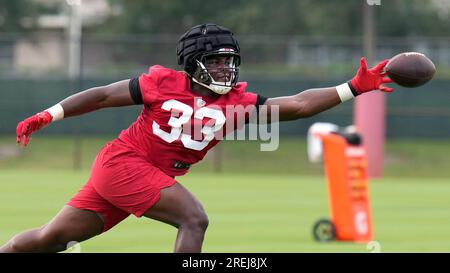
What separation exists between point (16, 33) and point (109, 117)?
10524 mm

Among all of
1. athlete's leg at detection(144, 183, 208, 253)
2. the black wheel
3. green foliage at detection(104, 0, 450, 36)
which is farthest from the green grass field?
green foliage at detection(104, 0, 450, 36)

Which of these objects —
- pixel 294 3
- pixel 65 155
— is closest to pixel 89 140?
pixel 65 155

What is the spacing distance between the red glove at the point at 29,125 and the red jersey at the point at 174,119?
0.59 meters

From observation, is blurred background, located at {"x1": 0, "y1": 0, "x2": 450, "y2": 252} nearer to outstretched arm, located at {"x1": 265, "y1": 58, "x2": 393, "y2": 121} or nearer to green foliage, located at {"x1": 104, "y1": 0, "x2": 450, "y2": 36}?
green foliage, located at {"x1": 104, "y1": 0, "x2": 450, "y2": 36}

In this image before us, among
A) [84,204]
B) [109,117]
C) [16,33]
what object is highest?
[16,33]

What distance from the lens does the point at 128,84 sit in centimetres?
741

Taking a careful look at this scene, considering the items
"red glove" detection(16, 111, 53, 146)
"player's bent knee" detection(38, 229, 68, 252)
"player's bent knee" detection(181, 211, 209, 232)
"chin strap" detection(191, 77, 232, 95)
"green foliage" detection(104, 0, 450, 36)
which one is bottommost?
"player's bent knee" detection(38, 229, 68, 252)

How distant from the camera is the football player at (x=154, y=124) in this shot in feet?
24.1

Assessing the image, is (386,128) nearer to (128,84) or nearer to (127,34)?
(127,34)

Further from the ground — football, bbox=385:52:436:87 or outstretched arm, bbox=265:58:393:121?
football, bbox=385:52:436:87

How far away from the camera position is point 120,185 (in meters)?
7.26

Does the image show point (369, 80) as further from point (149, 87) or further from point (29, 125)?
point (29, 125)

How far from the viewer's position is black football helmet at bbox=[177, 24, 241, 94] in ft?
24.3

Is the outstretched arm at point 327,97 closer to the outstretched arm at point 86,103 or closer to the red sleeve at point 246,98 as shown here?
the red sleeve at point 246,98
